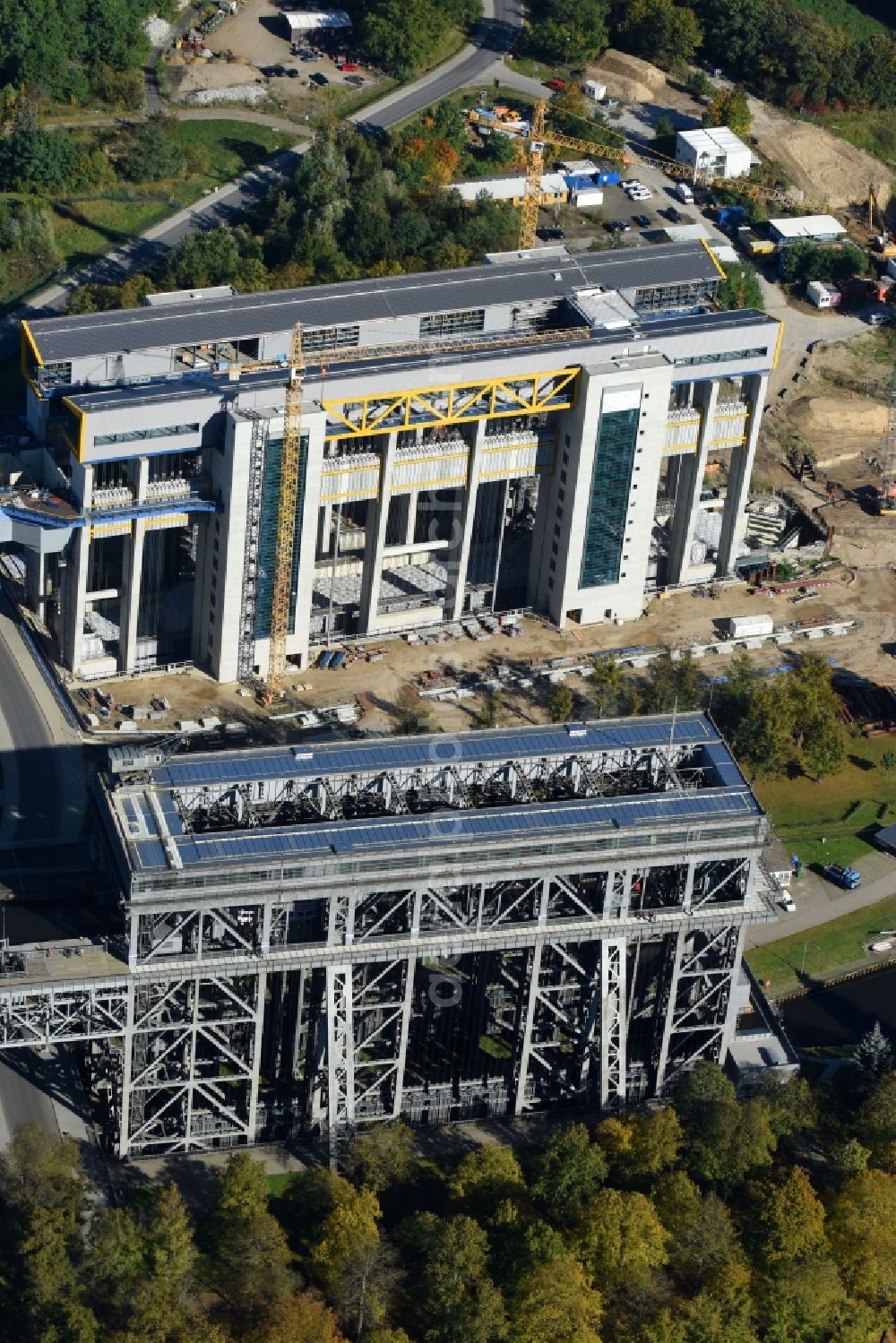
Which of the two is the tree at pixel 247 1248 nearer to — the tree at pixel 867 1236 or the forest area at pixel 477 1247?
the forest area at pixel 477 1247

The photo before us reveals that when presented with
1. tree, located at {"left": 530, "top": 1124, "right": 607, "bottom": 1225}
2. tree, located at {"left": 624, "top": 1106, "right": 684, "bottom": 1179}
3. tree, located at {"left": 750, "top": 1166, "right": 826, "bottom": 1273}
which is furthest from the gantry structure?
tree, located at {"left": 750, "top": 1166, "right": 826, "bottom": 1273}

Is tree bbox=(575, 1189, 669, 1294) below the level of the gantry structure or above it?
below

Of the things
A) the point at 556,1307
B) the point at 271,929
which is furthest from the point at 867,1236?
the point at 271,929

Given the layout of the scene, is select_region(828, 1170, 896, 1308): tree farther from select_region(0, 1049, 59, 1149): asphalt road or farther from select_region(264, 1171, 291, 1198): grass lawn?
select_region(0, 1049, 59, 1149): asphalt road

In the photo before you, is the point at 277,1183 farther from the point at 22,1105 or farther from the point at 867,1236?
the point at 867,1236

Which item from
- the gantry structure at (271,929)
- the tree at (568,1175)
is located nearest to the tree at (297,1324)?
the tree at (568,1175)

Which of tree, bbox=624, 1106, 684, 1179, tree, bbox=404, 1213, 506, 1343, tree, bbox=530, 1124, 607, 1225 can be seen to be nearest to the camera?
tree, bbox=404, 1213, 506, 1343

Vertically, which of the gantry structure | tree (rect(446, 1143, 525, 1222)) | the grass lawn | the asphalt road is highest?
the gantry structure
